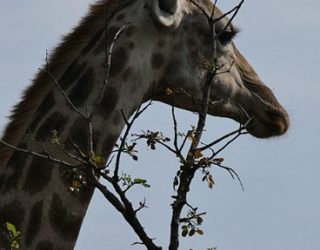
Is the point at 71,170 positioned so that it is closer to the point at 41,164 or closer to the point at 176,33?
the point at 41,164

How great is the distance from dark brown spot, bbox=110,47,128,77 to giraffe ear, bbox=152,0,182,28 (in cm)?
37

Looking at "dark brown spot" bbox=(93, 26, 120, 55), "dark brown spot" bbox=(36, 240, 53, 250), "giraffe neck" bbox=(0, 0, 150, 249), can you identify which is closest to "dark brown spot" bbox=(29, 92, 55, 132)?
"giraffe neck" bbox=(0, 0, 150, 249)

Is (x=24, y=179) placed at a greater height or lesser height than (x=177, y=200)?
greater

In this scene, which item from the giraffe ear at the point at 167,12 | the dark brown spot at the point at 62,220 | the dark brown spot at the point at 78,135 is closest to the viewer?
the dark brown spot at the point at 62,220

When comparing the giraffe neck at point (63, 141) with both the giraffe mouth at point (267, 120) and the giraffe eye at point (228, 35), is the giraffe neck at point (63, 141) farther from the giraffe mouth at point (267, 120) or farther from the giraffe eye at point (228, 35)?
the giraffe mouth at point (267, 120)

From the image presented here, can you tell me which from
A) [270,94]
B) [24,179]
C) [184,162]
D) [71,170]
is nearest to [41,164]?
[24,179]

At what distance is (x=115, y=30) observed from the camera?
23.9 ft

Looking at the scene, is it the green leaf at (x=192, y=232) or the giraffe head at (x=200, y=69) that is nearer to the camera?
the green leaf at (x=192, y=232)

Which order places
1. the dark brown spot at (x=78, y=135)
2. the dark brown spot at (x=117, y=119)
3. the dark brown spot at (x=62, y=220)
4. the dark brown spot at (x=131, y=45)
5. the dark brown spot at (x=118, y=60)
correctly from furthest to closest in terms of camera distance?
the dark brown spot at (x=131, y=45) < the dark brown spot at (x=118, y=60) < the dark brown spot at (x=117, y=119) < the dark brown spot at (x=78, y=135) < the dark brown spot at (x=62, y=220)

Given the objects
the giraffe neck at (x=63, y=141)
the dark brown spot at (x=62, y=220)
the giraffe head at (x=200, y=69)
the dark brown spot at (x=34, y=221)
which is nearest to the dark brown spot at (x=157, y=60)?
the giraffe head at (x=200, y=69)

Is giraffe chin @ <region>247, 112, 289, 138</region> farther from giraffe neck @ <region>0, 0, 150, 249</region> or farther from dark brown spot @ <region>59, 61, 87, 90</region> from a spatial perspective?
dark brown spot @ <region>59, 61, 87, 90</region>

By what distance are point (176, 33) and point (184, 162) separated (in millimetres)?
2693

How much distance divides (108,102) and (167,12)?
921 millimetres

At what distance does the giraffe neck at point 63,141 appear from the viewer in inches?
251
